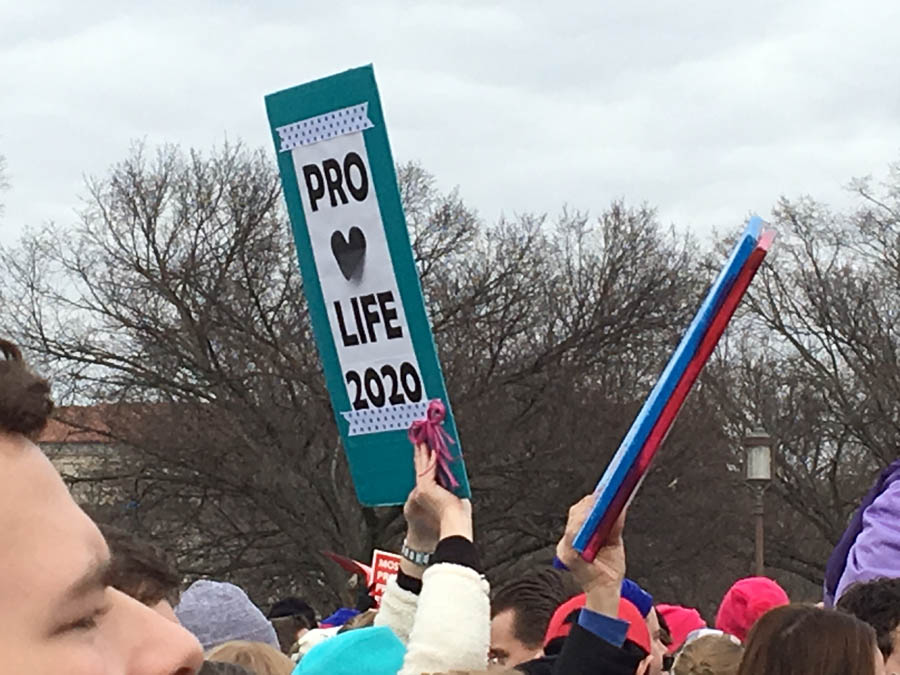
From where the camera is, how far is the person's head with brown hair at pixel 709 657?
4695 millimetres

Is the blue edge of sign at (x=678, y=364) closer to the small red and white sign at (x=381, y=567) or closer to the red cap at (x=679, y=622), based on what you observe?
the red cap at (x=679, y=622)

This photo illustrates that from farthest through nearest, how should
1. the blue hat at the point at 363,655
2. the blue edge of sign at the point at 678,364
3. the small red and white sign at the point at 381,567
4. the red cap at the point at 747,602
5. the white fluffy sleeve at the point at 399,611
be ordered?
1. the small red and white sign at the point at 381,567
2. the red cap at the point at 747,602
3. the white fluffy sleeve at the point at 399,611
4. the blue hat at the point at 363,655
5. the blue edge of sign at the point at 678,364

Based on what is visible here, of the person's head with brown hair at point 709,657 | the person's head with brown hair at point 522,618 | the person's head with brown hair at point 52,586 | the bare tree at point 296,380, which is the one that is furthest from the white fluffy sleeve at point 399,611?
the bare tree at point 296,380

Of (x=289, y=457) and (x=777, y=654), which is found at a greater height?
(x=777, y=654)

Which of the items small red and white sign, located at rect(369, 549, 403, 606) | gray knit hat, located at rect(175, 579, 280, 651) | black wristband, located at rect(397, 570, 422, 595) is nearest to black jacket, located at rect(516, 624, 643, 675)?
black wristband, located at rect(397, 570, 422, 595)

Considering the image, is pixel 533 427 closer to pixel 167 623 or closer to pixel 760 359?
pixel 760 359

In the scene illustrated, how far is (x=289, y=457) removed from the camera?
2989cm

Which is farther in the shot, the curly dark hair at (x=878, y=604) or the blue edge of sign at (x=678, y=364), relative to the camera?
the curly dark hair at (x=878, y=604)

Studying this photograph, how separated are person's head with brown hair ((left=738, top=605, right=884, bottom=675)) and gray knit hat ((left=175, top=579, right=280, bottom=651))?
208cm

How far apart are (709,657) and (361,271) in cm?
172

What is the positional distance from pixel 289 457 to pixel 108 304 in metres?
4.46

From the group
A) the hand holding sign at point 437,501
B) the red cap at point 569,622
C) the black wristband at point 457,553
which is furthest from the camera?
the red cap at point 569,622

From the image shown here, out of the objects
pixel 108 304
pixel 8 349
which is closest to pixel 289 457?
pixel 108 304

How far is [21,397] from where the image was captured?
1358 mm
